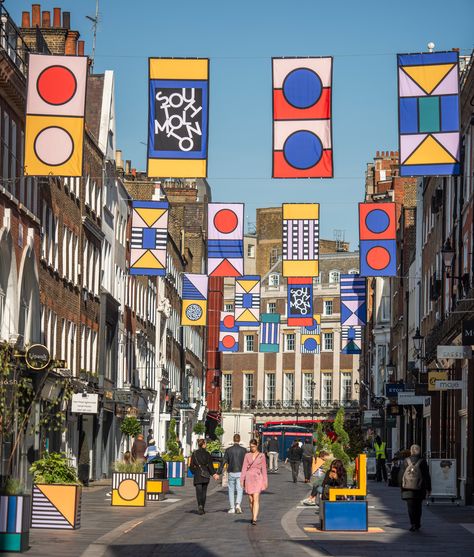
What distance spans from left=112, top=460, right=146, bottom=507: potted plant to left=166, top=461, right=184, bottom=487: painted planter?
14.9 m

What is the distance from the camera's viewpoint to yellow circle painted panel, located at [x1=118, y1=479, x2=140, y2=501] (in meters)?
33.3

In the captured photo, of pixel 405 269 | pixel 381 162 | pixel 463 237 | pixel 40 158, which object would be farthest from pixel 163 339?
pixel 40 158

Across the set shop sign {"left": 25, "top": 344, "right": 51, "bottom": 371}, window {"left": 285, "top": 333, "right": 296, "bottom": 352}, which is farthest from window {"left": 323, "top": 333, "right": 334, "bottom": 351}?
shop sign {"left": 25, "top": 344, "right": 51, "bottom": 371}

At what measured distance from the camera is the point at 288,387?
5674 inches

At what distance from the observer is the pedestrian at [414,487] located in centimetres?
2641

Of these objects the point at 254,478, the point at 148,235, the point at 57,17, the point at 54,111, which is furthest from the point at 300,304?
the point at 54,111

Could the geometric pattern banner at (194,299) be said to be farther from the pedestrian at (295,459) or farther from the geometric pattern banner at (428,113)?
the geometric pattern banner at (428,113)

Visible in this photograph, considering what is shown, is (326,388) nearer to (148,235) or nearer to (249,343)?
(249,343)

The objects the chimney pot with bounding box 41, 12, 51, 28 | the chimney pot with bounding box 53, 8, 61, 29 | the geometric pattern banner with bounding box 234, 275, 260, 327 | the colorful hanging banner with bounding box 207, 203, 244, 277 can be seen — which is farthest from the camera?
the geometric pattern banner with bounding box 234, 275, 260, 327

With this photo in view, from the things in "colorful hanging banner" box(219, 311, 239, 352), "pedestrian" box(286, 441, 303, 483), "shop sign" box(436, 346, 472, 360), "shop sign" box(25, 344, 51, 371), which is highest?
"colorful hanging banner" box(219, 311, 239, 352)

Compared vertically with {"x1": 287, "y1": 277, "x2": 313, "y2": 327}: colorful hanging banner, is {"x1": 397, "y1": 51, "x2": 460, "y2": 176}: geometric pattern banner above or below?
above

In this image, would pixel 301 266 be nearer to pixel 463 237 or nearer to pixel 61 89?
pixel 463 237

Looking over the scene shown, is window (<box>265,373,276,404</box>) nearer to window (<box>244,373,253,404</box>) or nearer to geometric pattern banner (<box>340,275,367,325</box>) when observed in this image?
window (<box>244,373,253,404</box>)

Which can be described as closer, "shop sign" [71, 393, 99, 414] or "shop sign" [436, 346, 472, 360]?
"shop sign" [436, 346, 472, 360]
